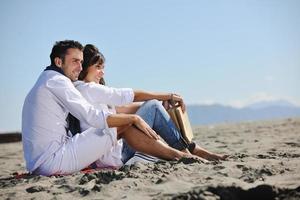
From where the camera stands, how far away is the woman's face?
421 cm

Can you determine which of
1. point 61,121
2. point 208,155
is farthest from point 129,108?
point 61,121

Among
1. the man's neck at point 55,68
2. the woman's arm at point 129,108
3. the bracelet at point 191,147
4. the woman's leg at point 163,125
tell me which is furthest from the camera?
the woman's arm at point 129,108

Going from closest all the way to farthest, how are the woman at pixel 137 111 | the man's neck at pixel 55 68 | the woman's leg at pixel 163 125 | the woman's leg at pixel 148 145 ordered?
the man's neck at pixel 55 68 → the woman's leg at pixel 148 145 → the woman at pixel 137 111 → the woman's leg at pixel 163 125

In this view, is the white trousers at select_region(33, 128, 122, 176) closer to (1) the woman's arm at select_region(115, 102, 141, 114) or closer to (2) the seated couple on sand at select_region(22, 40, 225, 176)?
(2) the seated couple on sand at select_region(22, 40, 225, 176)

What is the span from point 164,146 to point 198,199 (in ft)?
5.19

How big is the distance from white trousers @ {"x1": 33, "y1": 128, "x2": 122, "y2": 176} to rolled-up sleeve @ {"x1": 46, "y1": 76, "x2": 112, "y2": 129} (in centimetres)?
18

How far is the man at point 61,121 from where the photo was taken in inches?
139

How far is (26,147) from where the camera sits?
12.0ft

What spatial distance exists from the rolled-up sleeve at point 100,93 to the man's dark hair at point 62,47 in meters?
0.34

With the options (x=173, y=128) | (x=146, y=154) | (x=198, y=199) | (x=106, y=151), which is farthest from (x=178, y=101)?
(x=198, y=199)

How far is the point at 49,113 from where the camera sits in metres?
3.60

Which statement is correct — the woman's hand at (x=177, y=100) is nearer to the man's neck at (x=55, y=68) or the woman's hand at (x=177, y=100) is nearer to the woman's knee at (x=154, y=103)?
the woman's knee at (x=154, y=103)

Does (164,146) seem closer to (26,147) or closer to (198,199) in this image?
(26,147)

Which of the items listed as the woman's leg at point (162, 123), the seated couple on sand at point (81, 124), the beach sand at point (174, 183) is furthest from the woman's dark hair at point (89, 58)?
the beach sand at point (174, 183)
